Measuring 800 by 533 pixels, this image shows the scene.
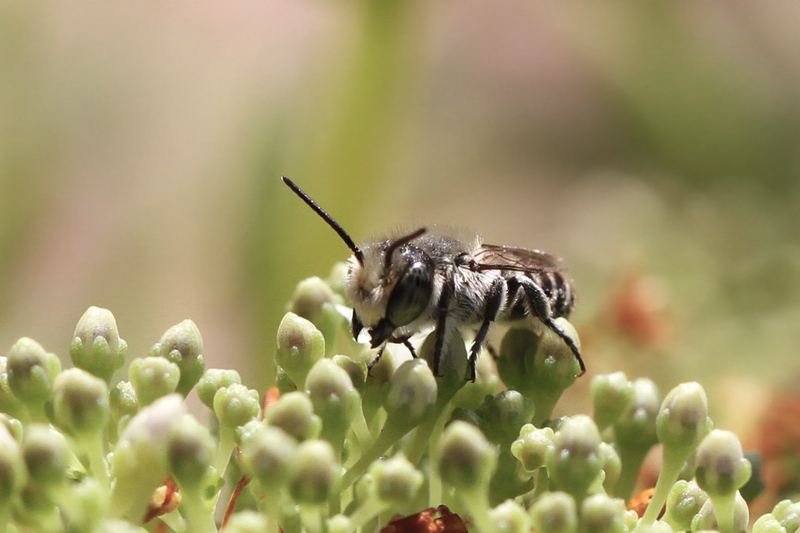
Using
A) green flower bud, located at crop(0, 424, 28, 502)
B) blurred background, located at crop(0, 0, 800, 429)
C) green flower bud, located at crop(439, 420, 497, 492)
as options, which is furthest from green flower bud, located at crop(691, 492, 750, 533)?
blurred background, located at crop(0, 0, 800, 429)

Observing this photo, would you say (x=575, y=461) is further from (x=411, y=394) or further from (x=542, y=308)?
(x=542, y=308)

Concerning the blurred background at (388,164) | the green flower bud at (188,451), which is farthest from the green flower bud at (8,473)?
the blurred background at (388,164)

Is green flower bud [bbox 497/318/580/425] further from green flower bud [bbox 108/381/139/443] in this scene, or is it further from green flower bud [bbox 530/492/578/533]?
green flower bud [bbox 108/381/139/443]

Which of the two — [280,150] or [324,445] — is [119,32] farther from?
[324,445]

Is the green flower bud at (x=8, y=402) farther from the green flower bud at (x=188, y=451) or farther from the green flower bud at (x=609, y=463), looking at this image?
the green flower bud at (x=609, y=463)

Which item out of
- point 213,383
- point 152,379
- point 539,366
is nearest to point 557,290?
point 539,366

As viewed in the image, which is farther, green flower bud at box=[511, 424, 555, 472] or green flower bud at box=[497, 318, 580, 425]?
green flower bud at box=[497, 318, 580, 425]

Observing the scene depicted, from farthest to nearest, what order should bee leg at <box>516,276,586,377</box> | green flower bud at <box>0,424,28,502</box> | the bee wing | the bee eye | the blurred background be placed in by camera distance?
the blurred background < the bee wing < bee leg at <box>516,276,586,377</box> < the bee eye < green flower bud at <box>0,424,28,502</box>
